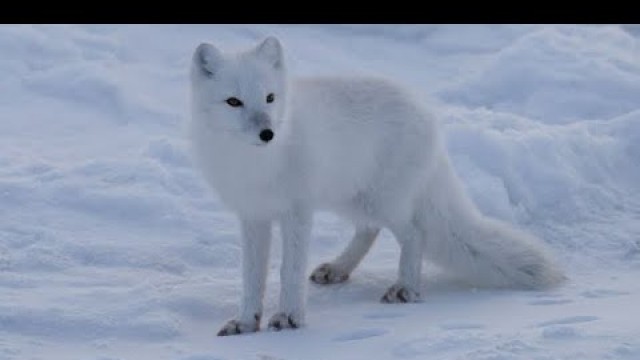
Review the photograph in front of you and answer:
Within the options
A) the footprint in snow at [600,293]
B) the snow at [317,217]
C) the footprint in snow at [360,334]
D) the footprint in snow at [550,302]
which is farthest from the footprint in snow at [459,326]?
the footprint in snow at [600,293]

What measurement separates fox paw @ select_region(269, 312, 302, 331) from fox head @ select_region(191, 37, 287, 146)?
0.65 m

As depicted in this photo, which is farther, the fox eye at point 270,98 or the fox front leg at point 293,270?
the fox front leg at point 293,270

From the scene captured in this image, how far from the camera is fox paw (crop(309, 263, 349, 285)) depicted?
182 inches

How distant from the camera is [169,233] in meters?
4.96

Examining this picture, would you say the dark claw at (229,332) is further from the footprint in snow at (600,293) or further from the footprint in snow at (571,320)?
the footprint in snow at (600,293)

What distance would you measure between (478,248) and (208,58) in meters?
1.38

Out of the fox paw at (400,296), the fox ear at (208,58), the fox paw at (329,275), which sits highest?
the fox ear at (208,58)

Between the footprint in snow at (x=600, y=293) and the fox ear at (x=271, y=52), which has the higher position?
the fox ear at (x=271, y=52)

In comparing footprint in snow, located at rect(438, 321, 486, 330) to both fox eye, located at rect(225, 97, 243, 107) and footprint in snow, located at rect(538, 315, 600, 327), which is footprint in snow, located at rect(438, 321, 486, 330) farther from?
fox eye, located at rect(225, 97, 243, 107)

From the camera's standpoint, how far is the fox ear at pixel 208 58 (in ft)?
12.4

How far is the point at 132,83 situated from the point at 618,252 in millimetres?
3723

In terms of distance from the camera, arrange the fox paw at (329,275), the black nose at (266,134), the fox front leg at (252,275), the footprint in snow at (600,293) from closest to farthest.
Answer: the black nose at (266,134) → the fox front leg at (252,275) → the footprint in snow at (600,293) → the fox paw at (329,275)

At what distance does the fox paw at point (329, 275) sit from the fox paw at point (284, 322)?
2.23ft

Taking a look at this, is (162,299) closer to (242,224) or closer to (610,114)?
(242,224)
